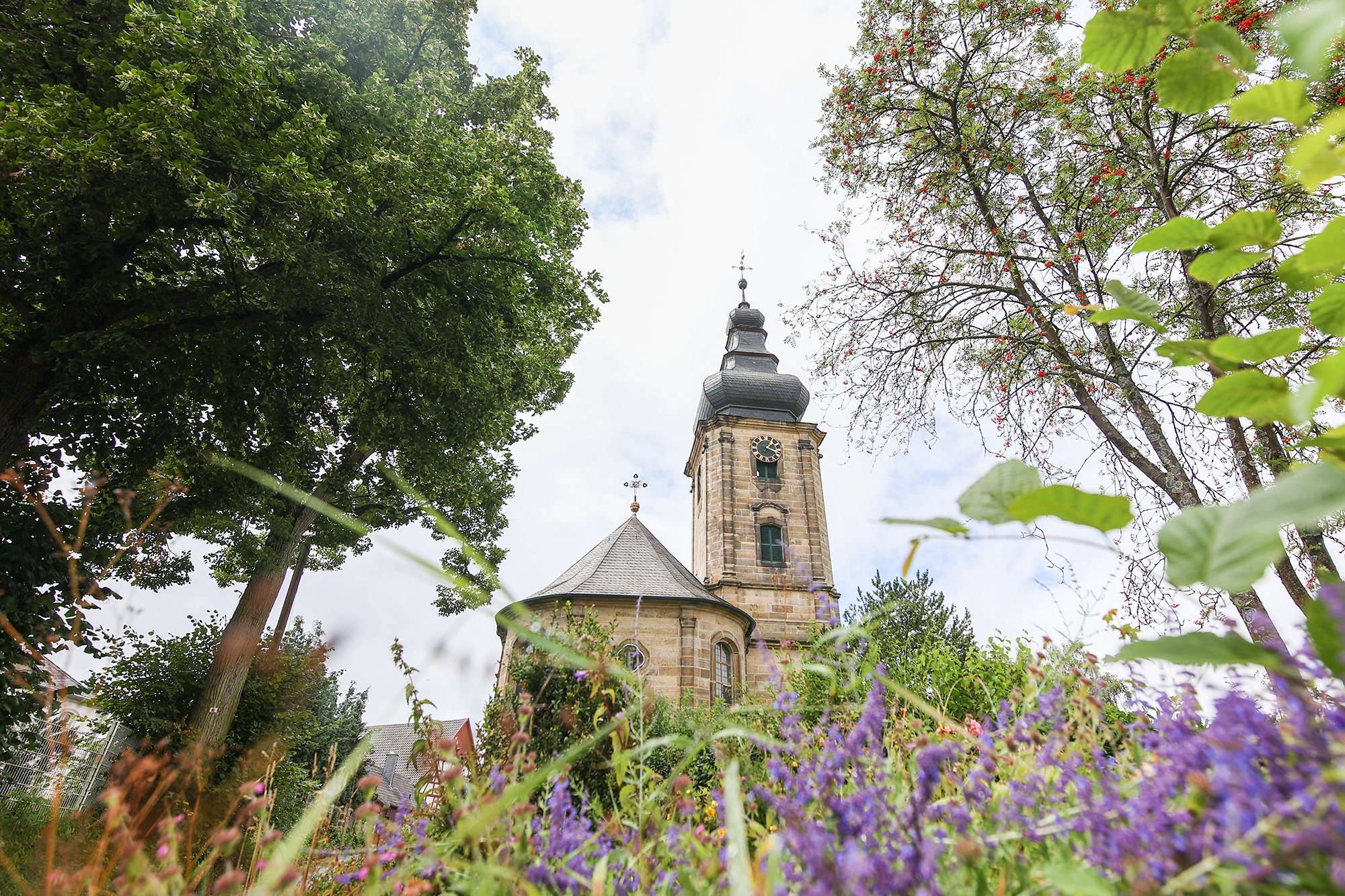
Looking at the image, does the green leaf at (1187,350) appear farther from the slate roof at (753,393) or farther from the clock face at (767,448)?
the slate roof at (753,393)

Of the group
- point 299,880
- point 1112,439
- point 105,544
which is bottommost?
point 299,880

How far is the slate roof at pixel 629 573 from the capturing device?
21594 millimetres

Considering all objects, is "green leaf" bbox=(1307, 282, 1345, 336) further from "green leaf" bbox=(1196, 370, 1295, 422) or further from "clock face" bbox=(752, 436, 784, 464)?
"clock face" bbox=(752, 436, 784, 464)

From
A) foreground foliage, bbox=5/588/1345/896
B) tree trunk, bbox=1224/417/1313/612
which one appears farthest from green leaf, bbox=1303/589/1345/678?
tree trunk, bbox=1224/417/1313/612

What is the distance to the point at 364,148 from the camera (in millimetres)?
9711

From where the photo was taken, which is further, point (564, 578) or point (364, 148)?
point (564, 578)

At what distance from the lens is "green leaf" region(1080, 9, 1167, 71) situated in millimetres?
917

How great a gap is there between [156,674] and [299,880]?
1566 cm

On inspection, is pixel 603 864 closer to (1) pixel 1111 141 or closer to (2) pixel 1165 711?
(2) pixel 1165 711

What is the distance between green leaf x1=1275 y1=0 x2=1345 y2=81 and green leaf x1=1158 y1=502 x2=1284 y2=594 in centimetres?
45


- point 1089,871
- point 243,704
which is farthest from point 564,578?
point 1089,871

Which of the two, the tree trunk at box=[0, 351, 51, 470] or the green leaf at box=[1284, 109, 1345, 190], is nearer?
the green leaf at box=[1284, 109, 1345, 190]

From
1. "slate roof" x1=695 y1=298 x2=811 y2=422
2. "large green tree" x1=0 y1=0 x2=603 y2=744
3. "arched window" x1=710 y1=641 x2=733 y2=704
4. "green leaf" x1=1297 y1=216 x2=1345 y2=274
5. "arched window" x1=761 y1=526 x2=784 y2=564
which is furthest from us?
"slate roof" x1=695 y1=298 x2=811 y2=422

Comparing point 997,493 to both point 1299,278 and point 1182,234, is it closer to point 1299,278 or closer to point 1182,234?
point 1182,234
